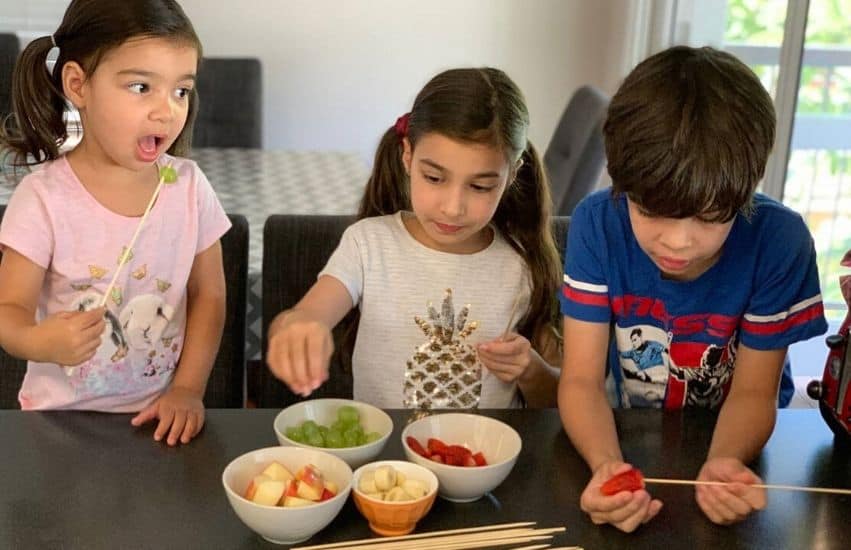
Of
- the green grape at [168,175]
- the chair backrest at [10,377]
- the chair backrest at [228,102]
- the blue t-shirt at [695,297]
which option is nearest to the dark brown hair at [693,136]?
the blue t-shirt at [695,297]

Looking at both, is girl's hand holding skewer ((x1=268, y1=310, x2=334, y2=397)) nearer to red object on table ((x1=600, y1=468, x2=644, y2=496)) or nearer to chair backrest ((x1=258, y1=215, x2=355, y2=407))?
red object on table ((x1=600, y1=468, x2=644, y2=496))

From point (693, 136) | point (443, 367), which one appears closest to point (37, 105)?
point (443, 367)

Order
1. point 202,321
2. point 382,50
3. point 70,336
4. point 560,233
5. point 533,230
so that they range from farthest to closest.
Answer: point 382,50
point 560,233
point 533,230
point 202,321
point 70,336

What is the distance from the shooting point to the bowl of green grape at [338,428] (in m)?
1.08

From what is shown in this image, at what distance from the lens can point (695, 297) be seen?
1.31 metres

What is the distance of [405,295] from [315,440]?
41 centimetres

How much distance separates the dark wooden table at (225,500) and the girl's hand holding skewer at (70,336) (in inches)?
3.4

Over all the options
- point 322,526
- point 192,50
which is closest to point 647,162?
point 322,526

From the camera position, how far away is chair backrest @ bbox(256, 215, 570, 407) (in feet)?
5.12

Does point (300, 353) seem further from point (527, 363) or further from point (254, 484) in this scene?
point (527, 363)

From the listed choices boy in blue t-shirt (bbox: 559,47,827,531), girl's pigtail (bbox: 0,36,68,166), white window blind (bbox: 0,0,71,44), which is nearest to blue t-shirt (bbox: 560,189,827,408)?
boy in blue t-shirt (bbox: 559,47,827,531)

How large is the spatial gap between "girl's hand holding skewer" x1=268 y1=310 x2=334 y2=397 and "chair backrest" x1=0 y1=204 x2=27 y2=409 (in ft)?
2.06

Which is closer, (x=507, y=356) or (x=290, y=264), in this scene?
(x=507, y=356)

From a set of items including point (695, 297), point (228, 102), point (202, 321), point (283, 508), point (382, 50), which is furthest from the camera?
point (382, 50)
